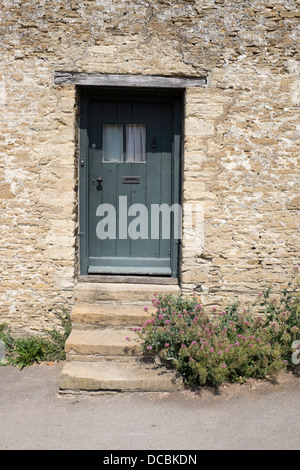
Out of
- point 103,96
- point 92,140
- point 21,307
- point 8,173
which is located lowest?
point 21,307

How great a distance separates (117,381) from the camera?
3793 mm

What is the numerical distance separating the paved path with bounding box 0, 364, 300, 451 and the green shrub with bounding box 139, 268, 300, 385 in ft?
0.62

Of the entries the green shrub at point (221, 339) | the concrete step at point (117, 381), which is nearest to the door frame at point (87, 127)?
the green shrub at point (221, 339)

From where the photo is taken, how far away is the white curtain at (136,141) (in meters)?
5.09

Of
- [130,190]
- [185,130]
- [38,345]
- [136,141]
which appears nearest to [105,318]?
[38,345]

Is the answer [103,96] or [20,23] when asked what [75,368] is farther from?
[20,23]

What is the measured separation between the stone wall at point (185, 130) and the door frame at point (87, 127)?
22cm

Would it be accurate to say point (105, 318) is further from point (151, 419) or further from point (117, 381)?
point (151, 419)

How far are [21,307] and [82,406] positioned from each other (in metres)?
1.63

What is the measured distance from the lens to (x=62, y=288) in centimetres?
480

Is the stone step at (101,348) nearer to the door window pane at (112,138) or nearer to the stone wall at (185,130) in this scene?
the stone wall at (185,130)

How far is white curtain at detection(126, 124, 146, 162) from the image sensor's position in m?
5.09

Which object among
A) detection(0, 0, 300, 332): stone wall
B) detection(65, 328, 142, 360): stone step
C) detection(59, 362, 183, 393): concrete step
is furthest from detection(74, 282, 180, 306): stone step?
detection(59, 362, 183, 393): concrete step
